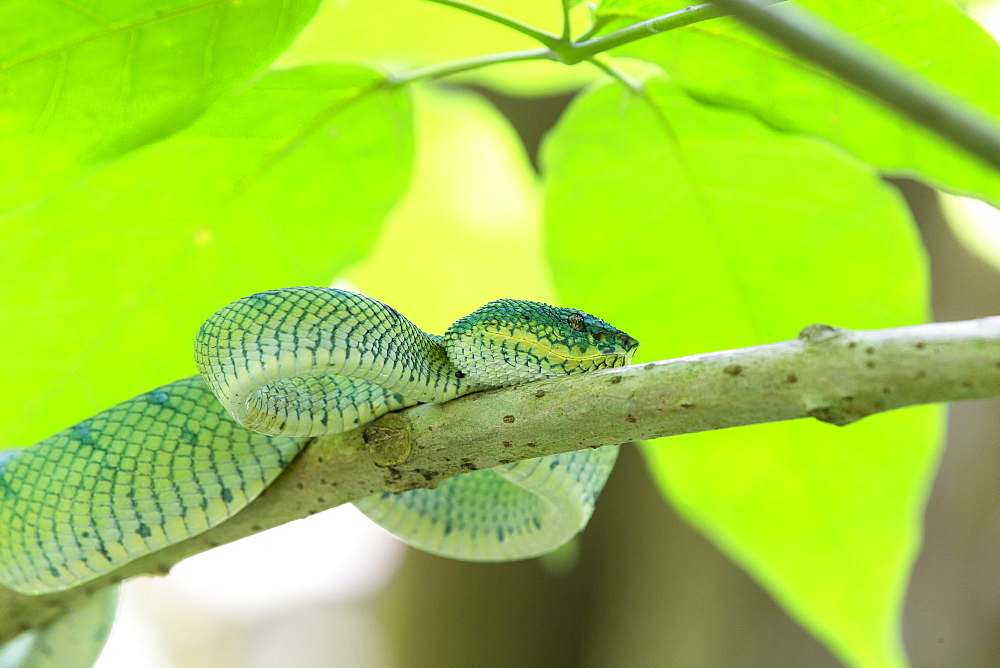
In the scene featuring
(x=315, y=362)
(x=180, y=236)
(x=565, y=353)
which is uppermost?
(x=180, y=236)

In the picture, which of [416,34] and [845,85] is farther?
[416,34]

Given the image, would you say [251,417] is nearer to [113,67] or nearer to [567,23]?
[113,67]

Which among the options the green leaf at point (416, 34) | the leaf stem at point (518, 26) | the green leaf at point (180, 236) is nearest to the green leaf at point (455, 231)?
the green leaf at point (416, 34)

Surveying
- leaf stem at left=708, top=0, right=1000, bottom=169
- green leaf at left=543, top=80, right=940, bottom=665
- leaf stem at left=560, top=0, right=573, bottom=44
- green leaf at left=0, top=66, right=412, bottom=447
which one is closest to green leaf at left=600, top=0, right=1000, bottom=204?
leaf stem at left=560, top=0, right=573, bottom=44

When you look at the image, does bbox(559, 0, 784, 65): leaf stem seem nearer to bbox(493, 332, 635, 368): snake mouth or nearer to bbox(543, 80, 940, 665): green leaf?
bbox(543, 80, 940, 665): green leaf

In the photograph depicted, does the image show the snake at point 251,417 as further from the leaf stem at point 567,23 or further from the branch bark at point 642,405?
the leaf stem at point 567,23

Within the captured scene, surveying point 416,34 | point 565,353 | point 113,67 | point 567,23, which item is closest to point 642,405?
point 565,353

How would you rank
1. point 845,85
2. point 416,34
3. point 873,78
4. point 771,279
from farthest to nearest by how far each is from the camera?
1. point 416,34
2. point 771,279
3. point 845,85
4. point 873,78

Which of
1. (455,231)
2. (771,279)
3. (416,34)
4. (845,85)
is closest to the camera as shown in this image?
(845,85)
